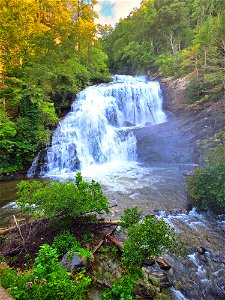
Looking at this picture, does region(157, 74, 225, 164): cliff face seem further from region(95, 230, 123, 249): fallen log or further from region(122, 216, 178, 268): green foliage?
region(122, 216, 178, 268): green foliage

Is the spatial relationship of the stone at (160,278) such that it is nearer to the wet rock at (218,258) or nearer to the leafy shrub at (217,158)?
the wet rock at (218,258)

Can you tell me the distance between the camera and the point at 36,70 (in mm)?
18438

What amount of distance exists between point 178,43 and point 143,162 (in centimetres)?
2513

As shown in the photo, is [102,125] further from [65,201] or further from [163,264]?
[163,264]

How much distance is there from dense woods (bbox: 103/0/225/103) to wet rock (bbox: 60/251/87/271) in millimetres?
16222

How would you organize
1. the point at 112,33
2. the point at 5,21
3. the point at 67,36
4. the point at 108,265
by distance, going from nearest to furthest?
1. the point at 108,265
2. the point at 5,21
3. the point at 67,36
4. the point at 112,33

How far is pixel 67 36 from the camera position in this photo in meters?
22.4

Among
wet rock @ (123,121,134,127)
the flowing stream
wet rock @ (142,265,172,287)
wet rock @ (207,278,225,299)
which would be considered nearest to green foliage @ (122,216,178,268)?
wet rock @ (142,265,172,287)

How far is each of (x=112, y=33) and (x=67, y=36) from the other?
1241 inches

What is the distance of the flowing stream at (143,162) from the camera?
5.76 metres

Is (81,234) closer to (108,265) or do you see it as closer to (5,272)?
(108,265)

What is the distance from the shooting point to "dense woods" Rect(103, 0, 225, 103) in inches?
734

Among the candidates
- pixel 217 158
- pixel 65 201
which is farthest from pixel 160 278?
pixel 217 158

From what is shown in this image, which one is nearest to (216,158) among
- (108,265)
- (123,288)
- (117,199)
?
(117,199)
